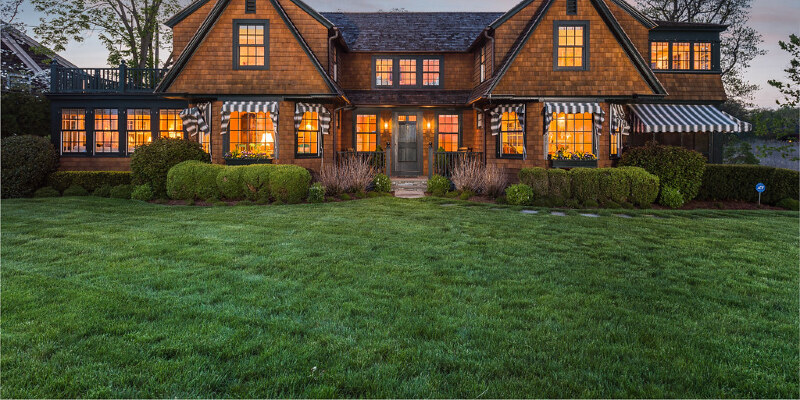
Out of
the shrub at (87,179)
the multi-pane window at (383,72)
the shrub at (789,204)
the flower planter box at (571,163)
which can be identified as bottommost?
the shrub at (789,204)

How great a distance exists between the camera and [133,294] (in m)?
4.78

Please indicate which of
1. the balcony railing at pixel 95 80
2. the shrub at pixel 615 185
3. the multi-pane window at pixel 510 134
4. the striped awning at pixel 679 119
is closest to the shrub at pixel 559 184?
the shrub at pixel 615 185

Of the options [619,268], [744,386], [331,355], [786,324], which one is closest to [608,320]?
[744,386]

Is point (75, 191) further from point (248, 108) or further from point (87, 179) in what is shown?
point (248, 108)

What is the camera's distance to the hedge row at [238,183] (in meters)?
13.6

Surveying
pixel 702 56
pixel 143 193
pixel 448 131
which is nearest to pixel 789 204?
pixel 702 56

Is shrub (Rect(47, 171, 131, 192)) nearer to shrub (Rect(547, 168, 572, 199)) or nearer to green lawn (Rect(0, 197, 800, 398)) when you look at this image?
green lawn (Rect(0, 197, 800, 398))

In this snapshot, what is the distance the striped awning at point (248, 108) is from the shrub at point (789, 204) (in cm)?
1679

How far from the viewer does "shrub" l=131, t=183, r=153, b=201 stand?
571 inches

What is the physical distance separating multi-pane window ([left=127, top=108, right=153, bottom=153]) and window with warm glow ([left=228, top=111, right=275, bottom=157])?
4.60 meters

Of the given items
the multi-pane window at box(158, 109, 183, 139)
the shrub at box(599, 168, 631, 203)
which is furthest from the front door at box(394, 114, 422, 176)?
the multi-pane window at box(158, 109, 183, 139)

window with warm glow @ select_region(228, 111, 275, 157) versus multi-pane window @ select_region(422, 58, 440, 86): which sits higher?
multi-pane window @ select_region(422, 58, 440, 86)

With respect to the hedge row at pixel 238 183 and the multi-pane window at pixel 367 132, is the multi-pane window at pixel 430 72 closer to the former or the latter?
the multi-pane window at pixel 367 132

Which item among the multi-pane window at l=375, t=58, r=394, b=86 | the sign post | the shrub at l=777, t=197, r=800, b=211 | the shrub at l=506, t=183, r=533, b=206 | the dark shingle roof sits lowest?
the shrub at l=777, t=197, r=800, b=211
